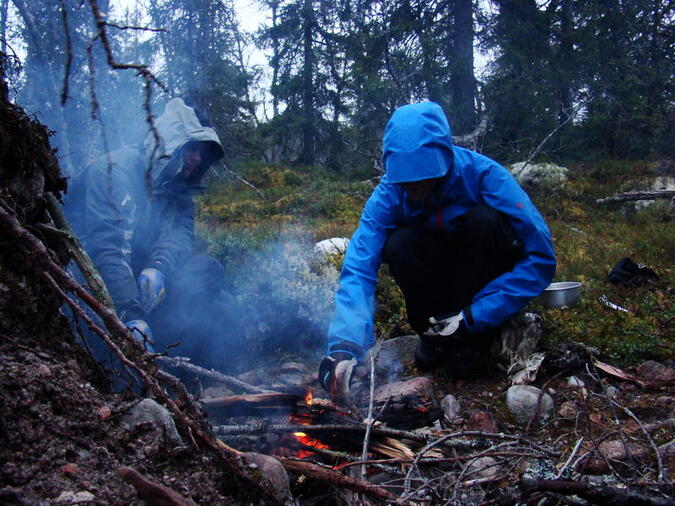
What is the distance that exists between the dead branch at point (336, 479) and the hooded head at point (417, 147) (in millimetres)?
1528

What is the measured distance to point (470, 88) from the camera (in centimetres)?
1270

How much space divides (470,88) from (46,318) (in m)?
12.8

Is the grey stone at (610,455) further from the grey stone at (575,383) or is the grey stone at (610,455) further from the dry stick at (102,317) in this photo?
the dry stick at (102,317)

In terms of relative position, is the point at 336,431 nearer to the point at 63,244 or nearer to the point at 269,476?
the point at 269,476

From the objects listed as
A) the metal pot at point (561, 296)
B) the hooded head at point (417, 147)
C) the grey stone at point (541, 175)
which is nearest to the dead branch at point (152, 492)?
the hooded head at point (417, 147)

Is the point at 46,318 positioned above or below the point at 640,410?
above

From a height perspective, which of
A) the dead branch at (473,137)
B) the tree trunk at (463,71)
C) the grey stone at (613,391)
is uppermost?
the tree trunk at (463,71)

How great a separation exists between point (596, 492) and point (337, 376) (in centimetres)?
142

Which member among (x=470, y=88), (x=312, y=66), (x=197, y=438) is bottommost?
(x=197, y=438)

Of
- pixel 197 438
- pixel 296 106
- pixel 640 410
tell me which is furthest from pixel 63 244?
pixel 296 106

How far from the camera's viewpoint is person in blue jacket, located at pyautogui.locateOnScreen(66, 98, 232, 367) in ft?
11.0

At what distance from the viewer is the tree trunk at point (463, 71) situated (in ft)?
40.8

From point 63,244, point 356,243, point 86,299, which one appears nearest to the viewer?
point 86,299

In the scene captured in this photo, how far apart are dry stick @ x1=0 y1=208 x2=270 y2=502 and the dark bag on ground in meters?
4.29
